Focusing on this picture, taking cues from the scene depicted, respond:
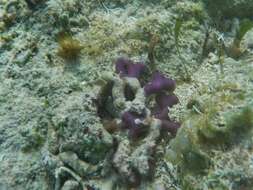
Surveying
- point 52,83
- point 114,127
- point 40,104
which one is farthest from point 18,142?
point 114,127

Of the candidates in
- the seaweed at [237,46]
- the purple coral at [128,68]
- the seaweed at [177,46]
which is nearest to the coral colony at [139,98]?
the purple coral at [128,68]

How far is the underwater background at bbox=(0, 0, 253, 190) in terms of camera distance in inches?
117

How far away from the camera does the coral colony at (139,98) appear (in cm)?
330

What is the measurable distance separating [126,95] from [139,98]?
7.8 inches

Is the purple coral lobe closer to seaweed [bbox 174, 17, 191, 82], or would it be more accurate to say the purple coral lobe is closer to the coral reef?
the coral reef

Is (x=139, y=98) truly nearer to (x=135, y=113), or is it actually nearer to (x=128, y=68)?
(x=135, y=113)

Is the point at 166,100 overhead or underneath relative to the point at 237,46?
underneath

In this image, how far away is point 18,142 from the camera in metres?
3.55

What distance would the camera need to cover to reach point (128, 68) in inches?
149

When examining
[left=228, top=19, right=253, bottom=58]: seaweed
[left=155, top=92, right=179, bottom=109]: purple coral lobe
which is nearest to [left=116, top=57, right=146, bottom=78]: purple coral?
[left=155, top=92, right=179, bottom=109]: purple coral lobe

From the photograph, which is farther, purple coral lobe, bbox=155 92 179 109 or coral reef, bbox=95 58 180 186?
purple coral lobe, bbox=155 92 179 109

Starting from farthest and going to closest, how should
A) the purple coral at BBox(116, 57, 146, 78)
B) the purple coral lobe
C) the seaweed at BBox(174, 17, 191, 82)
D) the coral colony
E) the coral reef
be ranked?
the seaweed at BBox(174, 17, 191, 82)
the purple coral at BBox(116, 57, 146, 78)
the purple coral lobe
the coral colony
the coral reef

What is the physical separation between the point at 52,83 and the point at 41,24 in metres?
0.99

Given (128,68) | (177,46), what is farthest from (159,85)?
(177,46)
